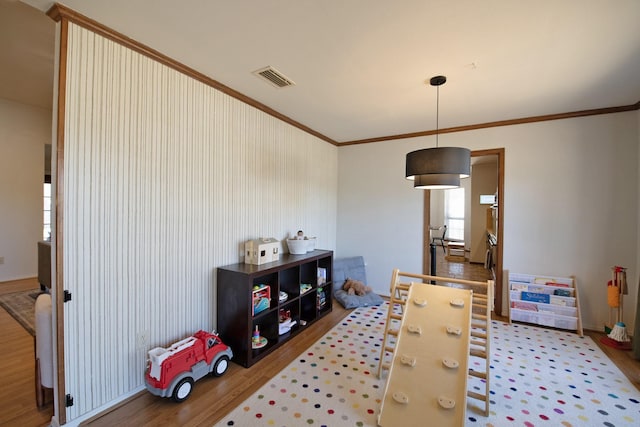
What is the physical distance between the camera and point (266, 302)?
102 inches

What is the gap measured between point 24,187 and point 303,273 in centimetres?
478

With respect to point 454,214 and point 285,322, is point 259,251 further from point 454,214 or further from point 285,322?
point 454,214

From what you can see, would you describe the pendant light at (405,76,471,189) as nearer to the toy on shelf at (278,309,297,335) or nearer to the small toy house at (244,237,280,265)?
the small toy house at (244,237,280,265)

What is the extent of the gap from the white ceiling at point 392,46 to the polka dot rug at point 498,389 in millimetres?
2319

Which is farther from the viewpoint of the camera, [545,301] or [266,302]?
[545,301]

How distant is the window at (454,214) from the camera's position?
909 centimetres

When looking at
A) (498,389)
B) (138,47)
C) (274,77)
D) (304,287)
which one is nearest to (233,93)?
(274,77)

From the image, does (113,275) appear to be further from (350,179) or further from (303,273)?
(350,179)

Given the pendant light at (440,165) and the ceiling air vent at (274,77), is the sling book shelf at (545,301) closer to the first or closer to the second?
the pendant light at (440,165)

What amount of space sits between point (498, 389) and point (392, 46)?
2672 millimetres

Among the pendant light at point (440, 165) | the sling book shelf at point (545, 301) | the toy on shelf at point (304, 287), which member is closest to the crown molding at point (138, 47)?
the pendant light at point (440, 165)

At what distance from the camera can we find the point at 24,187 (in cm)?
428

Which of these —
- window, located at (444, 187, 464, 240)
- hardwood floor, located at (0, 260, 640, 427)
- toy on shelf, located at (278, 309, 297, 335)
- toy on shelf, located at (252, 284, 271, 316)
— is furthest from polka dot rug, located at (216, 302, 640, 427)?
window, located at (444, 187, 464, 240)

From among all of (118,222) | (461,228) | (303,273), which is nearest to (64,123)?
(118,222)
